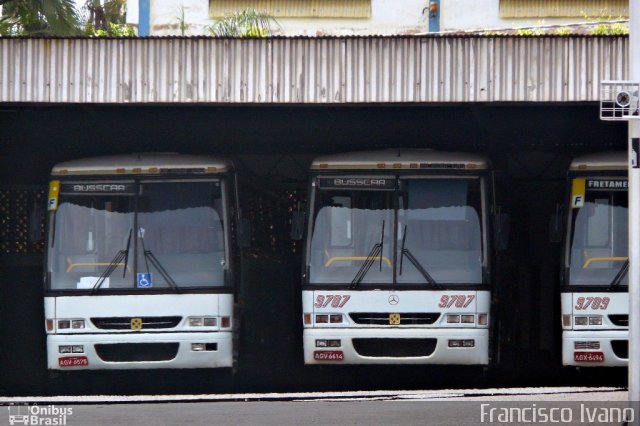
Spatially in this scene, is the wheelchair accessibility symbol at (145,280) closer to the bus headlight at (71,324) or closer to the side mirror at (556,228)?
the bus headlight at (71,324)

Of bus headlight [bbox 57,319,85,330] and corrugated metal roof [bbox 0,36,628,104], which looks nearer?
corrugated metal roof [bbox 0,36,628,104]

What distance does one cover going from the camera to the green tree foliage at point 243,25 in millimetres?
22297

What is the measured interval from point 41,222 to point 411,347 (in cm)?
444

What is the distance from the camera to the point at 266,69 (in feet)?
43.2

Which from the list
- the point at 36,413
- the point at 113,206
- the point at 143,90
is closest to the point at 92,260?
the point at 113,206

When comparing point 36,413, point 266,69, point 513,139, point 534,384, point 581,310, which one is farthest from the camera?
point 513,139

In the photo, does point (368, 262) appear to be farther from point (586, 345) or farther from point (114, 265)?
point (114, 265)

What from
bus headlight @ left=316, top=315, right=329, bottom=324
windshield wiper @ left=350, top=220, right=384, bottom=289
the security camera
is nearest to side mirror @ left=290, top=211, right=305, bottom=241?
windshield wiper @ left=350, top=220, right=384, bottom=289

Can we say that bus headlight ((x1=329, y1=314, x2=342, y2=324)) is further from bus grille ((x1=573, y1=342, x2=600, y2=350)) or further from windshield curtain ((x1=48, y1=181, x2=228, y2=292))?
bus grille ((x1=573, y1=342, x2=600, y2=350))

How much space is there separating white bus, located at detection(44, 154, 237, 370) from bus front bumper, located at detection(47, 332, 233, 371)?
0.04 ft

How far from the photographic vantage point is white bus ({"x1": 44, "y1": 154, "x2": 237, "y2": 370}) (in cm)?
1441

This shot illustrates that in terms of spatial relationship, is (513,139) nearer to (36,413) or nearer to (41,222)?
(41,222)

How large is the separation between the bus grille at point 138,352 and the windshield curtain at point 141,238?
641mm

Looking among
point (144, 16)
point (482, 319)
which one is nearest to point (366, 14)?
point (144, 16)
